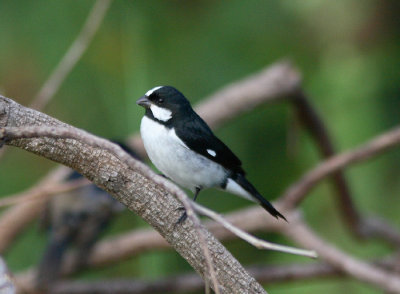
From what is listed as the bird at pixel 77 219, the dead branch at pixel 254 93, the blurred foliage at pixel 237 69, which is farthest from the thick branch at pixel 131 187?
the blurred foliage at pixel 237 69

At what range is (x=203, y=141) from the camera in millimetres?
1344

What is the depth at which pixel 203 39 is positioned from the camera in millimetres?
3016

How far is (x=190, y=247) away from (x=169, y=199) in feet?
0.25

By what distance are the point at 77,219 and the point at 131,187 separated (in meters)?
1.90

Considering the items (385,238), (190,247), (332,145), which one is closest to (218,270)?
(190,247)

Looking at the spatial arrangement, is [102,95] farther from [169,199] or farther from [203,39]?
[169,199]

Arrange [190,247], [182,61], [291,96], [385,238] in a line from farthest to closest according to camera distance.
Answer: [182,61], [385,238], [291,96], [190,247]

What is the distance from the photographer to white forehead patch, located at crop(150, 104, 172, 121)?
129 centimetres

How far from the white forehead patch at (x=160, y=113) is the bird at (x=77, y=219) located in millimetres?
1387

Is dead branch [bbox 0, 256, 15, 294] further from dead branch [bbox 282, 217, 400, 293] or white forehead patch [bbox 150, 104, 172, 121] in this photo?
dead branch [bbox 282, 217, 400, 293]

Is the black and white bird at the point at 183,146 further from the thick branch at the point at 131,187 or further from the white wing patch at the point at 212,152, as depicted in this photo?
the thick branch at the point at 131,187

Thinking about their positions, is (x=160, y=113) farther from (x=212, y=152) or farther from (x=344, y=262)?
(x=344, y=262)

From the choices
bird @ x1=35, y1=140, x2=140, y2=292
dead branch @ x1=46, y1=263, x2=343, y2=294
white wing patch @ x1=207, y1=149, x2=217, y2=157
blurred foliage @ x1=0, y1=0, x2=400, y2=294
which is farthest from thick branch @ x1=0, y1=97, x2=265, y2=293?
blurred foliage @ x1=0, y1=0, x2=400, y2=294

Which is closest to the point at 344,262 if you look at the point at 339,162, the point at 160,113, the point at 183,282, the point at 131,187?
the point at 339,162
